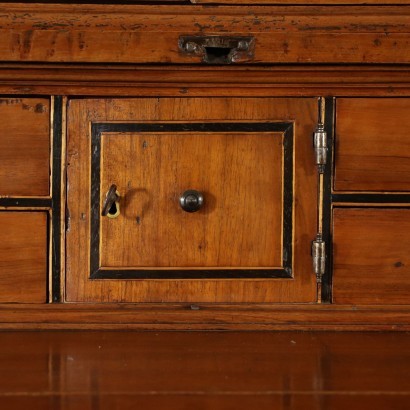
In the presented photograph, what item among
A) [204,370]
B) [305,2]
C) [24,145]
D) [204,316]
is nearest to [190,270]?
[204,316]

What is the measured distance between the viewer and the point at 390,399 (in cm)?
80

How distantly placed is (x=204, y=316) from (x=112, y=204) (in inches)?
9.1

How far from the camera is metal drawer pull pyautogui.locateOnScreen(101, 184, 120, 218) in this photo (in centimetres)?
106

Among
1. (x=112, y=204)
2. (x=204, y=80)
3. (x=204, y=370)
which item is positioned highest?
(x=204, y=80)

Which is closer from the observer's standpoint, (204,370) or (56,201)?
(204,370)

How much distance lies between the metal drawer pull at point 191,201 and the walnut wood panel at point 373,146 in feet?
0.72

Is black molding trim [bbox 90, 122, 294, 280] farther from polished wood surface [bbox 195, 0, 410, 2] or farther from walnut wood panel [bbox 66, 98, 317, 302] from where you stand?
polished wood surface [bbox 195, 0, 410, 2]

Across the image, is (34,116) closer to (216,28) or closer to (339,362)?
(216,28)

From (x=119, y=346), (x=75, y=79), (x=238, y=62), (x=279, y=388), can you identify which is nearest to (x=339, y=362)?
(x=279, y=388)

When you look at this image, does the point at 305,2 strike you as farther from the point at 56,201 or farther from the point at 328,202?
the point at 56,201

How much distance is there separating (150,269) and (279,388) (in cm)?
33

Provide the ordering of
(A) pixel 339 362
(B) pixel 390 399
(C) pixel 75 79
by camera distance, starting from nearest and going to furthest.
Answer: (B) pixel 390 399
(A) pixel 339 362
(C) pixel 75 79

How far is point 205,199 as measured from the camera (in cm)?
109

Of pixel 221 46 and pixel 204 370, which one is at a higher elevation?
pixel 221 46
